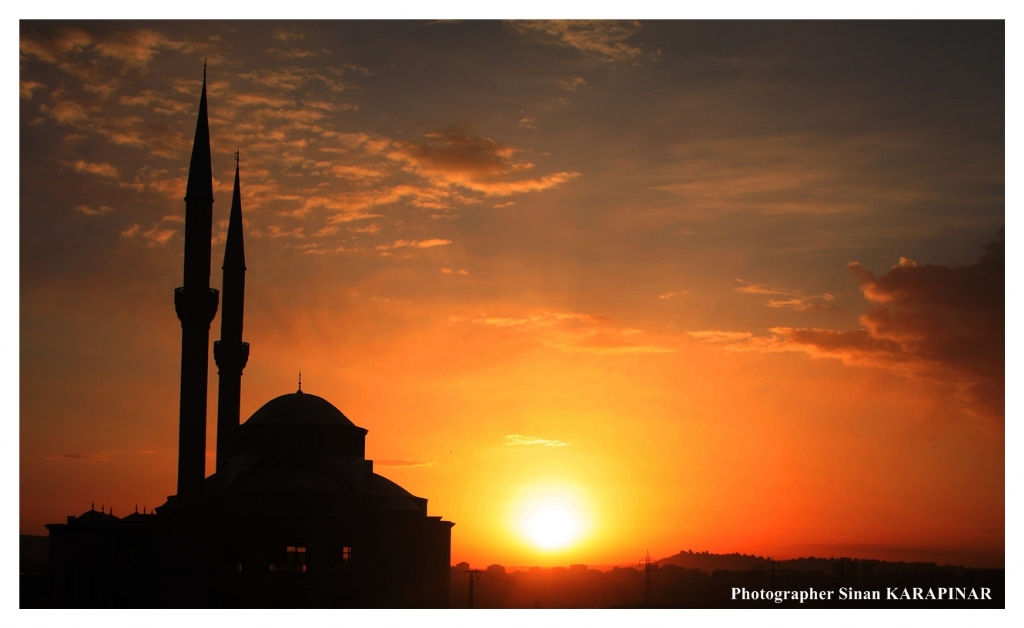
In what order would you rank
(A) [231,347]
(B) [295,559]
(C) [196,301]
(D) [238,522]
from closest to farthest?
(C) [196,301] < (D) [238,522] < (B) [295,559] < (A) [231,347]

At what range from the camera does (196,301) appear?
43531 millimetres

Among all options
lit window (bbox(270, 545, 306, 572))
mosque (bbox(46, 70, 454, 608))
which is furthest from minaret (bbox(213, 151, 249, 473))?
lit window (bbox(270, 545, 306, 572))

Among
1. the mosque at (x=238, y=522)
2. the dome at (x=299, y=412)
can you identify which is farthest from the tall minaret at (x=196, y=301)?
the dome at (x=299, y=412)

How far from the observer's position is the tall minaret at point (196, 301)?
42656mm

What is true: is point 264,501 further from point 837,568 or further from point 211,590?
point 837,568

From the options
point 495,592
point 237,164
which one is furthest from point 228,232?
point 495,592

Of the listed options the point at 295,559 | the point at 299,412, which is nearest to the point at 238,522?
the point at 295,559

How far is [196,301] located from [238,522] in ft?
29.7

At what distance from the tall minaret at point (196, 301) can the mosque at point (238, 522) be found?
0.14ft

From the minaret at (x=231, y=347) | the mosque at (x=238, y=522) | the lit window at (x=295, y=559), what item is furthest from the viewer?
the minaret at (x=231, y=347)

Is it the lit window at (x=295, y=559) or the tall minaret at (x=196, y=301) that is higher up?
the tall minaret at (x=196, y=301)

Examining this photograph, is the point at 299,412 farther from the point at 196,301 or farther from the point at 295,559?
the point at 196,301

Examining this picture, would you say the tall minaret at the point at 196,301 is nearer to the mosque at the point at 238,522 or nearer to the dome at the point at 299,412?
the mosque at the point at 238,522

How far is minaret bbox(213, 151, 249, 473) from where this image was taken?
5191cm
